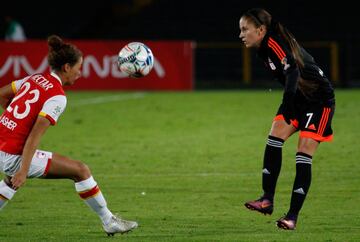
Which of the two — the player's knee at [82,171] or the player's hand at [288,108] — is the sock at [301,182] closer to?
the player's hand at [288,108]

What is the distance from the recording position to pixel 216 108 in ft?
72.4

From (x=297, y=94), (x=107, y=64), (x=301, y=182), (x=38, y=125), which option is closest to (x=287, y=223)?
(x=301, y=182)

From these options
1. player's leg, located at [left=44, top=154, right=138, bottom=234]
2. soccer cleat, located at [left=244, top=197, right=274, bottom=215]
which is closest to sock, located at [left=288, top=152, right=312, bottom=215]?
soccer cleat, located at [left=244, top=197, right=274, bottom=215]

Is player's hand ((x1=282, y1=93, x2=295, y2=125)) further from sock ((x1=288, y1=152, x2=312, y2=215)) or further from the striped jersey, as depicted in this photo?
the striped jersey

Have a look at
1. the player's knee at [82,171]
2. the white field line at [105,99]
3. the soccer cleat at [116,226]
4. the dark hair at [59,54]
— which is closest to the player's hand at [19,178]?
the player's knee at [82,171]

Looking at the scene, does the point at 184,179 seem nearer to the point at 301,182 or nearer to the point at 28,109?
the point at 301,182

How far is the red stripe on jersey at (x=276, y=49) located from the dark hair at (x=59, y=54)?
1865 millimetres

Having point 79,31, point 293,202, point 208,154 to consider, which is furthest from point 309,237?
point 79,31

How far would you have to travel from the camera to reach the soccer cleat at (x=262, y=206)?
28.8 ft

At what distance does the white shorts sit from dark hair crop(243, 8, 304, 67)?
2351 millimetres

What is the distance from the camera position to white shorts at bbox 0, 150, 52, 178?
7.62 metres

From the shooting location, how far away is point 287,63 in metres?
8.34

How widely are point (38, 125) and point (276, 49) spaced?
2364mm

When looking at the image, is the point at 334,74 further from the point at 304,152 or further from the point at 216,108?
the point at 304,152
